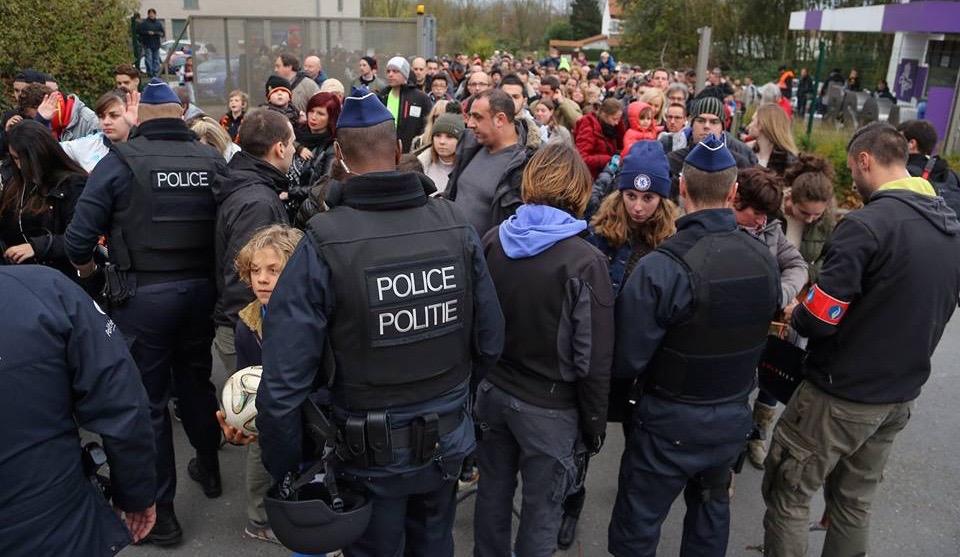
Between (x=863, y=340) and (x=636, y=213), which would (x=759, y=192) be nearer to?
(x=636, y=213)

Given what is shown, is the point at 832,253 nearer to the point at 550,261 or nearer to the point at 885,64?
the point at 550,261

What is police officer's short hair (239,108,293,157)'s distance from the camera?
143 inches

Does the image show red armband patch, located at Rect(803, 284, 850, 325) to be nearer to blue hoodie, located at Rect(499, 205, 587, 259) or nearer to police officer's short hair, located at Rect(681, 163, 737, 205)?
police officer's short hair, located at Rect(681, 163, 737, 205)

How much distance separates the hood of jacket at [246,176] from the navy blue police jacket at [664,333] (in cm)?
187

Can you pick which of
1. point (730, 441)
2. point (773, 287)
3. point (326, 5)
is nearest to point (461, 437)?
point (730, 441)

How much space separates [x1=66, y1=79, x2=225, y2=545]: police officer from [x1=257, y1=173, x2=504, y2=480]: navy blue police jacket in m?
1.35

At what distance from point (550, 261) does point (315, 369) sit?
0.99 metres

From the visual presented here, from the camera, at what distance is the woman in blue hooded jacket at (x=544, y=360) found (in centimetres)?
278

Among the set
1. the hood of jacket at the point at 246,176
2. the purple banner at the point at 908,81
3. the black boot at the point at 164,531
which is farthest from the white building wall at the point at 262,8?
the black boot at the point at 164,531

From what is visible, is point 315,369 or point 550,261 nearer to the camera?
point 315,369

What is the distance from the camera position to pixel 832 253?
2.85 m

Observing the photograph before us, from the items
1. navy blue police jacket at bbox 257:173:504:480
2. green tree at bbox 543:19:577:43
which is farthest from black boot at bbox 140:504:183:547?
green tree at bbox 543:19:577:43

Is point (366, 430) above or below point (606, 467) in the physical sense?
above

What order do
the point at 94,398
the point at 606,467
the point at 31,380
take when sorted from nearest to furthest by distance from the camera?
the point at 31,380, the point at 94,398, the point at 606,467
